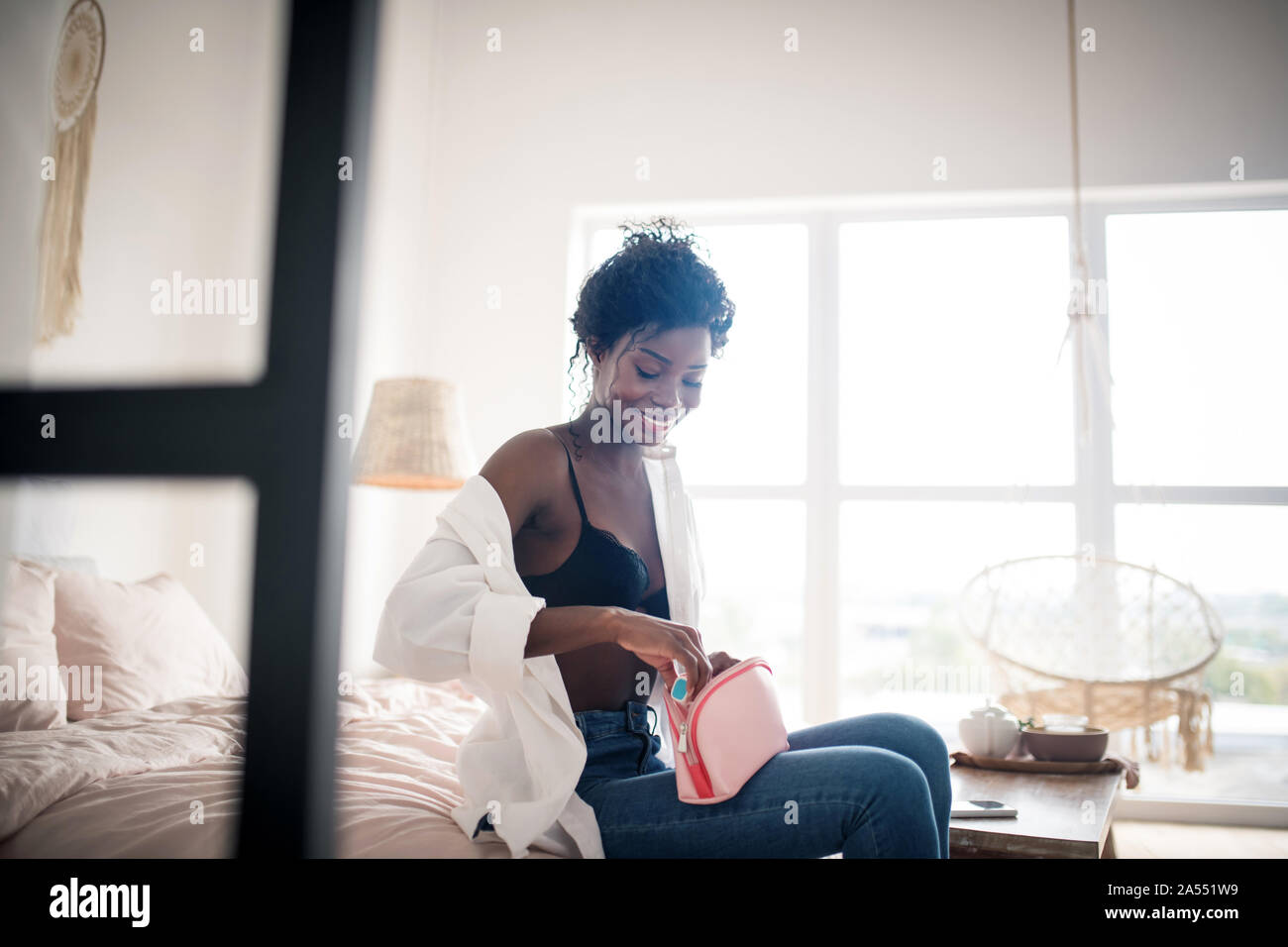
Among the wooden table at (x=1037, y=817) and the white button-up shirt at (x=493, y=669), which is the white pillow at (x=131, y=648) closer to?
the white button-up shirt at (x=493, y=669)

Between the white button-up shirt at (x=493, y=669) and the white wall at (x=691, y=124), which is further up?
the white wall at (x=691, y=124)

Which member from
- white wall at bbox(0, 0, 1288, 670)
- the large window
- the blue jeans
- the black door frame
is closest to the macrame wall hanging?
white wall at bbox(0, 0, 1288, 670)

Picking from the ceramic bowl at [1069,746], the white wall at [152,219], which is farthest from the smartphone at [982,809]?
the white wall at [152,219]

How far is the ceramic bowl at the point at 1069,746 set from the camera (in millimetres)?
2209

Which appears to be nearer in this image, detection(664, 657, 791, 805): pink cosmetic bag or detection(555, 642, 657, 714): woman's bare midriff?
detection(664, 657, 791, 805): pink cosmetic bag

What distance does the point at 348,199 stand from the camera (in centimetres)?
40

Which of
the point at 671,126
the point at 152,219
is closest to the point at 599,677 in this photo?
the point at 152,219

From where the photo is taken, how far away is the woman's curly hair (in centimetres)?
141

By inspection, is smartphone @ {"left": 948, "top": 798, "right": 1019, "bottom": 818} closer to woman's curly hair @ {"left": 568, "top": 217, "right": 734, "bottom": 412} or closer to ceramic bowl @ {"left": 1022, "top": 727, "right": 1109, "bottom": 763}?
ceramic bowl @ {"left": 1022, "top": 727, "right": 1109, "bottom": 763}

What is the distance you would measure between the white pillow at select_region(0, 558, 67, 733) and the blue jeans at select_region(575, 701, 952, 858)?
121cm

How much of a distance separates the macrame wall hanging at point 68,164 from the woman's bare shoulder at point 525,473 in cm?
136

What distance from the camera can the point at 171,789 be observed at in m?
1.42

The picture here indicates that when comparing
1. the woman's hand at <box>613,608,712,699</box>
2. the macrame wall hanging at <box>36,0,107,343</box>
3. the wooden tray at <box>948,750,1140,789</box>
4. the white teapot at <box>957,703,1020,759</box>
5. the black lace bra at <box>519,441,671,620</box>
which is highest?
the macrame wall hanging at <box>36,0,107,343</box>
